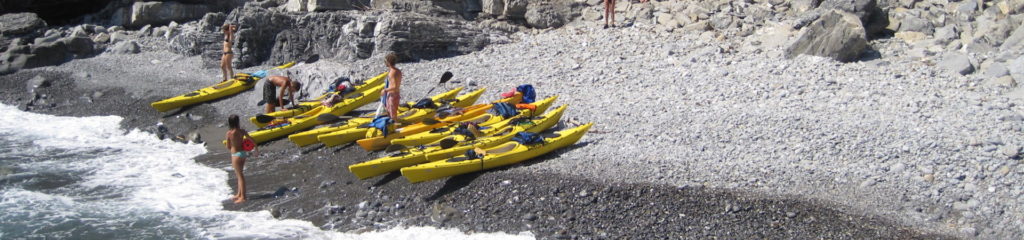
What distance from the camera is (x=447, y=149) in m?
10.5

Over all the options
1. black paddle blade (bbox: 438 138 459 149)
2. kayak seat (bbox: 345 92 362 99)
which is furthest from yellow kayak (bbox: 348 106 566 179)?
kayak seat (bbox: 345 92 362 99)

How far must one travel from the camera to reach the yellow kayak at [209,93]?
47.4 ft

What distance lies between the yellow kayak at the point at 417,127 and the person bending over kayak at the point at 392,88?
342mm

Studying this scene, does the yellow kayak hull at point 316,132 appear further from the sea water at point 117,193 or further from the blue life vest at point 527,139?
the blue life vest at point 527,139

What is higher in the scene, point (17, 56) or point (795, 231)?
point (795, 231)

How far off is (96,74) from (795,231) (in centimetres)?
Result: 1528

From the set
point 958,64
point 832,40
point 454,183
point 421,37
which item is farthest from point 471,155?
point 958,64

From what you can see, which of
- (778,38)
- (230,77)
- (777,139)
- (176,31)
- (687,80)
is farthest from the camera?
(176,31)

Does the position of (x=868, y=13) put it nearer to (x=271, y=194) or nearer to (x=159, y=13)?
(x=271, y=194)

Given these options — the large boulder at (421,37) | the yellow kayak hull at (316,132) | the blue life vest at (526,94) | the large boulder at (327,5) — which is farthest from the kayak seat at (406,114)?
the large boulder at (327,5)

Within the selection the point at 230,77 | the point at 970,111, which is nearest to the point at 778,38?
the point at 970,111

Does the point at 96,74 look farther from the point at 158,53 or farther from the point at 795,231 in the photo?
the point at 795,231

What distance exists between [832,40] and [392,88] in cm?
753

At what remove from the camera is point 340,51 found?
1720cm
